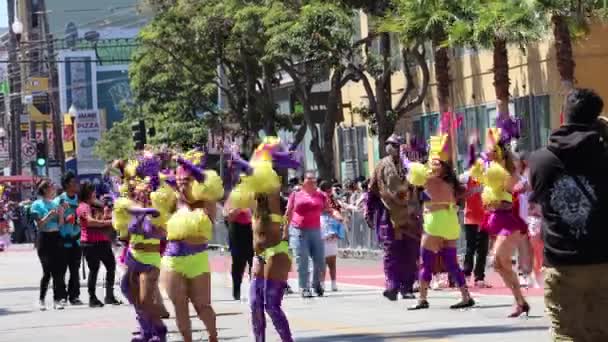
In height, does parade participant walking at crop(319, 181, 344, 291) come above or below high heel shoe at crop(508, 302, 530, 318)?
above

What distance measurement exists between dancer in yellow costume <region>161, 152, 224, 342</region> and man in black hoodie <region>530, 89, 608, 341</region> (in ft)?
14.2

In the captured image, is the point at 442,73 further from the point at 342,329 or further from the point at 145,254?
the point at 145,254

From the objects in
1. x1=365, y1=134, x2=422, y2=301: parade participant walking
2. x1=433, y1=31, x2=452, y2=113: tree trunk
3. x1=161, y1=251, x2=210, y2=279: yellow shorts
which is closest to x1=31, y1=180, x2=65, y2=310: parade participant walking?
x1=365, y1=134, x2=422, y2=301: parade participant walking

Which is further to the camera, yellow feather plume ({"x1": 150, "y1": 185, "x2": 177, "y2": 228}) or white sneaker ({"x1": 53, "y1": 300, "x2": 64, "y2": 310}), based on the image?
white sneaker ({"x1": 53, "y1": 300, "x2": 64, "y2": 310})

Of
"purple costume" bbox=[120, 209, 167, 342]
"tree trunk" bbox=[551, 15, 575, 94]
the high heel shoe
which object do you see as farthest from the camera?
"tree trunk" bbox=[551, 15, 575, 94]

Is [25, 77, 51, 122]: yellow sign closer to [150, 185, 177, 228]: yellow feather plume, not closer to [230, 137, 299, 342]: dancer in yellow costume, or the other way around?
[150, 185, 177, 228]: yellow feather plume

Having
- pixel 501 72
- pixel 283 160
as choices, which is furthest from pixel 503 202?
pixel 501 72

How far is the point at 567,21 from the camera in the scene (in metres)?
28.3

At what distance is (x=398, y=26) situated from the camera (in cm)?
3100

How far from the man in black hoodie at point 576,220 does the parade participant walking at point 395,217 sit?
29.2 feet

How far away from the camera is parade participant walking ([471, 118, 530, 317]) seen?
13.8m

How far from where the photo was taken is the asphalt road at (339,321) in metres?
12.9

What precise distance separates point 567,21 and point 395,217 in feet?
43.0

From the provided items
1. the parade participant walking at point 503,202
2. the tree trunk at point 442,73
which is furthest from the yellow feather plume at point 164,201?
the tree trunk at point 442,73
